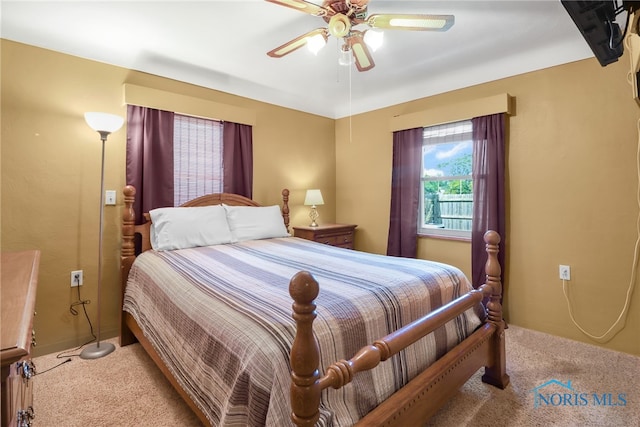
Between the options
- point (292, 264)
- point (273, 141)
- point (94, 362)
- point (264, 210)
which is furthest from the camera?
point (273, 141)

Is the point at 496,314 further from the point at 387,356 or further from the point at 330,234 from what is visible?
the point at 330,234

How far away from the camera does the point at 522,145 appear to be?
110 inches

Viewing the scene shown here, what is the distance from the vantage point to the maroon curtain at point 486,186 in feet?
9.34

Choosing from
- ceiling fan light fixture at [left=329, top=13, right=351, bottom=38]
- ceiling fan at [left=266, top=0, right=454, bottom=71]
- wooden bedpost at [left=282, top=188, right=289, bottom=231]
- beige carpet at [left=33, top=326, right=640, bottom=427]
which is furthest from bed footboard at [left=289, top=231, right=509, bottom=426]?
wooden bedpost at [left=282, top=188, right=289, bottom=231]

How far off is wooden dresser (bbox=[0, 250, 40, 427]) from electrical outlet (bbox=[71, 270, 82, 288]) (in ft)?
4.07

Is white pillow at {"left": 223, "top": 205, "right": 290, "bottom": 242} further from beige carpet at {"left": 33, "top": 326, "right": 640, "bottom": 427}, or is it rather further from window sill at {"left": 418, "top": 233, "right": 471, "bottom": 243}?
window sill at {"left": 418, "top": 233, "right": 471, "bottom": 243}

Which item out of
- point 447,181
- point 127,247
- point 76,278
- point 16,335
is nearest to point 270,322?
point 16,335

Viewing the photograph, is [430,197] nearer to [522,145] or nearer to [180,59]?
[522,145]

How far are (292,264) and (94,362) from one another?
1.62 metres

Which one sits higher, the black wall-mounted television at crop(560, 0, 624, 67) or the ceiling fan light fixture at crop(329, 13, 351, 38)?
the ceiling fan light fixture at crop(329, 13, 351, 38)

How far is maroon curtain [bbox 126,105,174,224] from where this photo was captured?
2721 millimetres

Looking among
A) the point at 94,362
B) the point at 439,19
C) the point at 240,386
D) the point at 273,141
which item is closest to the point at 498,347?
the point at 240,386

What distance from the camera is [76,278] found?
2.47 metres

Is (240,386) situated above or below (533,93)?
below
